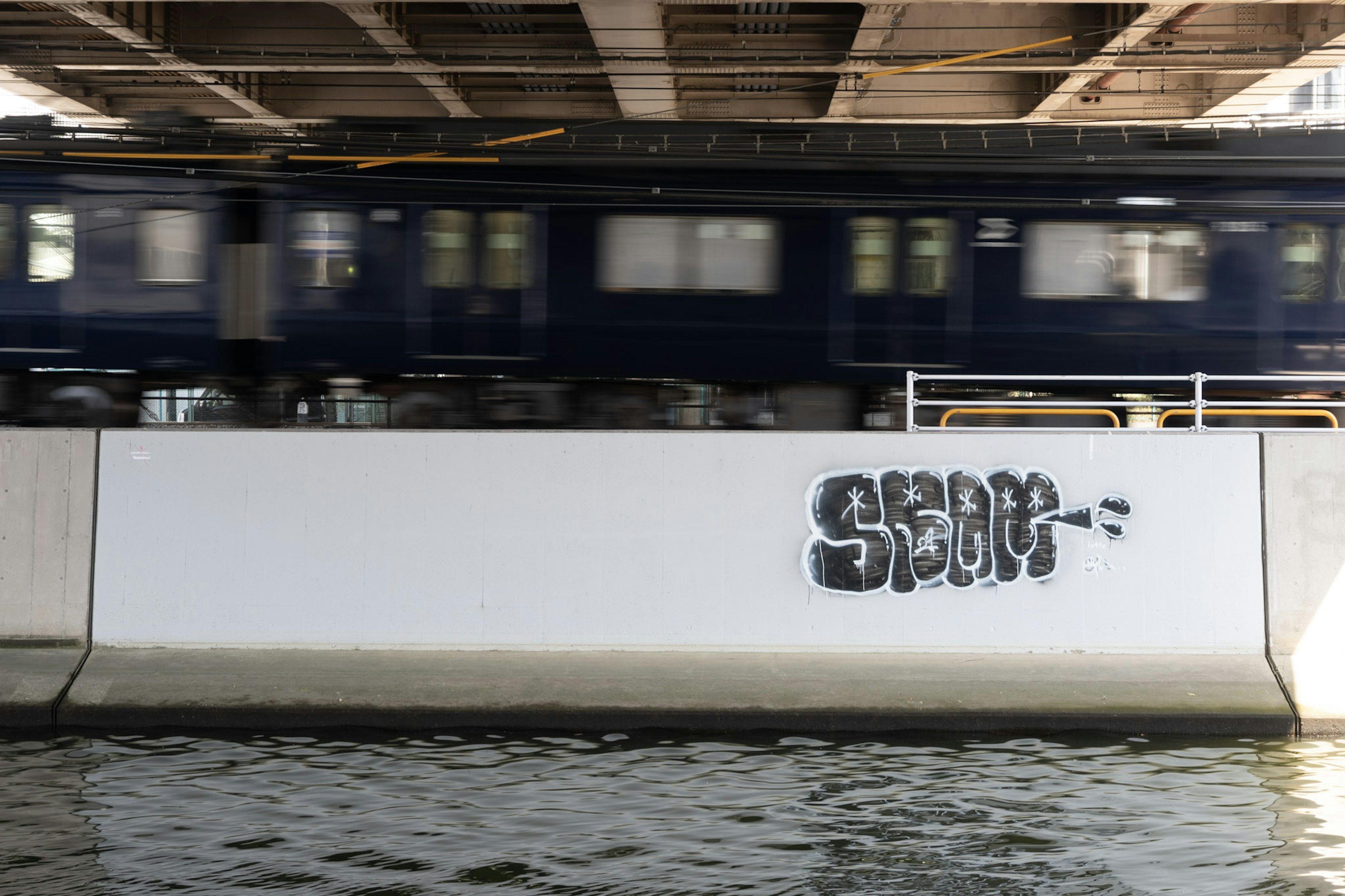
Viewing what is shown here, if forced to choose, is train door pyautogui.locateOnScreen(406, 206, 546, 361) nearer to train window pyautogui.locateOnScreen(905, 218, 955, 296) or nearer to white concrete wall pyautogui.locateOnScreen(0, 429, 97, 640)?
train window pyautogui.locateOnScreen(905, 218, 955, 296)

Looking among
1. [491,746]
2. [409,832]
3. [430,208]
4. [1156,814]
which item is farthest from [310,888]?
[430,208]

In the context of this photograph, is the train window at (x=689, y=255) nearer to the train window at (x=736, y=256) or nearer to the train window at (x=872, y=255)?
the train window at (x=736, y=256)

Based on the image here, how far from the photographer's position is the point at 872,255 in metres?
17.6

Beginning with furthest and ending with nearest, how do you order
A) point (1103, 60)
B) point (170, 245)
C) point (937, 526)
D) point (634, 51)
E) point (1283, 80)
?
point (1283, 80) < point (1103, 60) < point (634, 51) < point (170, 245) < point (937, 526)

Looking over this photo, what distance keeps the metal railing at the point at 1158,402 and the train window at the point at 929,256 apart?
1148 mm

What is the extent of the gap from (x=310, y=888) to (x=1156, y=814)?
16.2 ft

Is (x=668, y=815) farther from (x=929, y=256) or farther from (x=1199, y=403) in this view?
(x=929, y=256)

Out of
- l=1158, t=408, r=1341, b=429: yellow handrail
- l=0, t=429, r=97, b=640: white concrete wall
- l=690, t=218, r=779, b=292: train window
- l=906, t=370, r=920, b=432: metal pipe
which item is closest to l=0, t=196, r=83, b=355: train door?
l=0, t=429, r=97, b=640: white concrete wall

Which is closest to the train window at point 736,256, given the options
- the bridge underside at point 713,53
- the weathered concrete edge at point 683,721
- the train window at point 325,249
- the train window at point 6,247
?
the train window at point 325,249

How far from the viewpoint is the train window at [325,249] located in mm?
17609

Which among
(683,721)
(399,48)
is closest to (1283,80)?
(399,48)

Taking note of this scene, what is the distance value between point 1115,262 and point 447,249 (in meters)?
8.45

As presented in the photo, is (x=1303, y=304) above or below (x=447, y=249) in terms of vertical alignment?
below

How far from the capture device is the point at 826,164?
57.1ft
